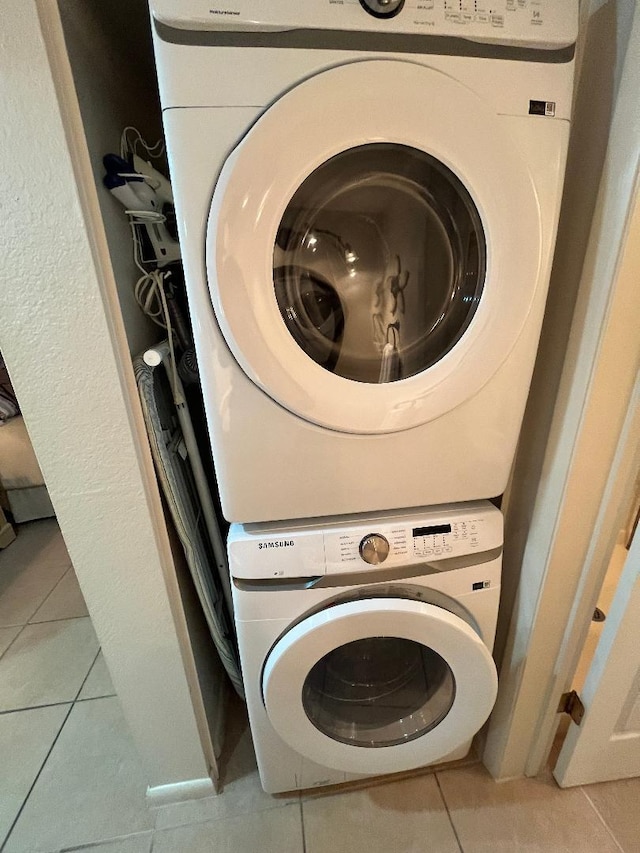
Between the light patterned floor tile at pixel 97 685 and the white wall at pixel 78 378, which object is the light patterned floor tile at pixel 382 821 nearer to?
the white wall at pixel 78 378

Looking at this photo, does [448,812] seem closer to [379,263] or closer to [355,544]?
[355,544]

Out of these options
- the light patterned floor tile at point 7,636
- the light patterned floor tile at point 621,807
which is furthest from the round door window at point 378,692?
the light patterned floor tile at point 7,636

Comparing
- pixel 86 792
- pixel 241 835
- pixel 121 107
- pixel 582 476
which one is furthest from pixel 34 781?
pixel 121 107

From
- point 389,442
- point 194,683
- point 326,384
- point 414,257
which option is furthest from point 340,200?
point 194,683

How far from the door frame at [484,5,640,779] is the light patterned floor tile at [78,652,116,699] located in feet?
3.79

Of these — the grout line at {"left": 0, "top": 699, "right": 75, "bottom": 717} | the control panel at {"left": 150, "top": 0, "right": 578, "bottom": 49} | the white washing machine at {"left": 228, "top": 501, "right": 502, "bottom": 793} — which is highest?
the control panel at {"left": 150, "top": 0, "right": 578, "bottom": 49}

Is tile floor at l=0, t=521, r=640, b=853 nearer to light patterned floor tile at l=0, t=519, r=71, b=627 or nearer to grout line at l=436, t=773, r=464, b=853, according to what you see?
grout line at l=436, t=773, r=464, b=853

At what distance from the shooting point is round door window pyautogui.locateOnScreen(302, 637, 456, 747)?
0.99 m

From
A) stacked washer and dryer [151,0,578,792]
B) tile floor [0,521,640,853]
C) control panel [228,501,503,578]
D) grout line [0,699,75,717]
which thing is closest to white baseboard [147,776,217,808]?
tile floor [0,521,640,853]

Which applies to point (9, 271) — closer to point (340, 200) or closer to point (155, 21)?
Result: point (155, 21)

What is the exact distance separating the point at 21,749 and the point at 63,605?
59cm

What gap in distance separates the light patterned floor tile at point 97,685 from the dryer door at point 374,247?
1.29 meters

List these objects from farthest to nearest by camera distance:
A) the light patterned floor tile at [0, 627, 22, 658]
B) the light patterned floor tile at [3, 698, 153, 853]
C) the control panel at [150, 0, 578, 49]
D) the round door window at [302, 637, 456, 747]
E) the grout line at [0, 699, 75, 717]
Result: the light patterned floor tile at [0, 627, 22, 658]
the grout line at [0, 699, 75, 717]
the light patterned floor tile at [3, 698, 153, 853]
the round door window at [302, 637, 456, 747]
the control panel at [150, 0, 578, 49]

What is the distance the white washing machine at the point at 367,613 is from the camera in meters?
0.85
